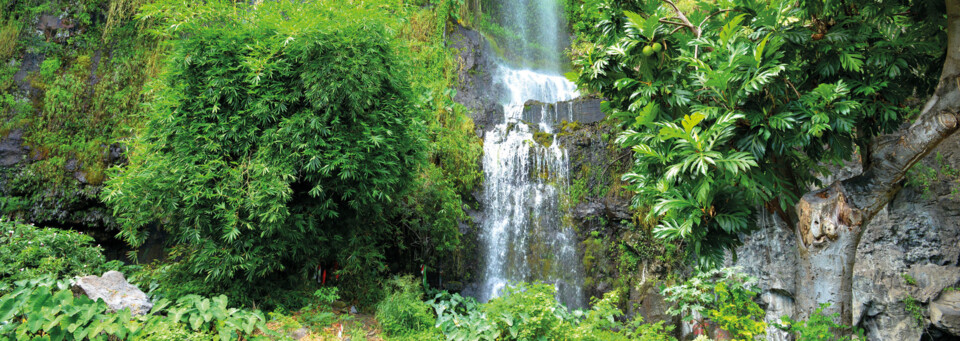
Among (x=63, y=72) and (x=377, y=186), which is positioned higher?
(x=63, y=72)

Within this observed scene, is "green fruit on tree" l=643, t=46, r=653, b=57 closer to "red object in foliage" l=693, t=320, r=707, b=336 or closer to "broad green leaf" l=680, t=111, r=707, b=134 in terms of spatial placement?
"broad green leaf" l=680, t=111, r=707, b=134

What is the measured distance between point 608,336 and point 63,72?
38.6 ft

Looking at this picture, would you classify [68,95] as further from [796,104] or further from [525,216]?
[796,104]

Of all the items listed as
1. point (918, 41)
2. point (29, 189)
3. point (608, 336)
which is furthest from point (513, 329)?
point (29, 189)

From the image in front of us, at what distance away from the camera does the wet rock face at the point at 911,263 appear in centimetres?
470

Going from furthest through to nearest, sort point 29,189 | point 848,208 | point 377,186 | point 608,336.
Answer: point 29,189 < point 377,186 < point 608,336 < point 848,208

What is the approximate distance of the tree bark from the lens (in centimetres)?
317

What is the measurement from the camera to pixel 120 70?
32.0 ft

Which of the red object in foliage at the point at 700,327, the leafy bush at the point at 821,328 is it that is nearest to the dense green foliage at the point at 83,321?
the red object in foliage at the point at 700,327

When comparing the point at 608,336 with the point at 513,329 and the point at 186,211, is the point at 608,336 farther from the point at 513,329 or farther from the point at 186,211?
the point at 186,211

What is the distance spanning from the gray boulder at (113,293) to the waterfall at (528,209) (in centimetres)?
587

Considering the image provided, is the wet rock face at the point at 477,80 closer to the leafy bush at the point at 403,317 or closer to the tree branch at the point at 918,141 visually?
the leafy bush at the point at 403,317

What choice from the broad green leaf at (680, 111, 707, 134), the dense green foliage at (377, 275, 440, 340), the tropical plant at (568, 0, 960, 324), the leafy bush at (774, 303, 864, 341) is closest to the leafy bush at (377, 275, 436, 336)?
the dense green foliage at (377, 275, 440, 340)

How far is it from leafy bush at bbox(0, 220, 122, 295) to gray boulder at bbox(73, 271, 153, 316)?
3.40 feet
